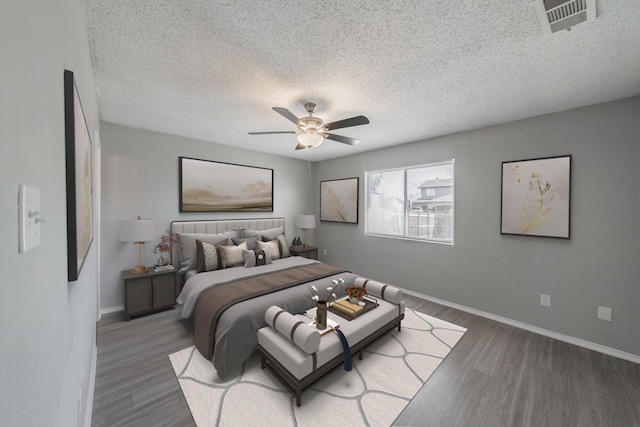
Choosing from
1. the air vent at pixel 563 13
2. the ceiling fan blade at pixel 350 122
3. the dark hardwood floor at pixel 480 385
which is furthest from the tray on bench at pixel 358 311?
the air vent at pixel 563 13

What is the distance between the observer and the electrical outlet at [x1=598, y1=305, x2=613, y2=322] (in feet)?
7.91

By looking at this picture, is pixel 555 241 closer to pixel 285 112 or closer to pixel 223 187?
pixel 285 112

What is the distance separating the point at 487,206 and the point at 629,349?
1.81m

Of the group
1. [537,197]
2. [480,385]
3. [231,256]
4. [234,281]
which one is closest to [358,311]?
[480,385]

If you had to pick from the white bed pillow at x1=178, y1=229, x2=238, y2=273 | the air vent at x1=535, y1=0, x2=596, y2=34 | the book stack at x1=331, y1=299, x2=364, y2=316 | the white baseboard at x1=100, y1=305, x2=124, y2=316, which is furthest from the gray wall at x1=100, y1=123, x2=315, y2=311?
the air vent at x1=535, y1=0, x2=596, y2=34

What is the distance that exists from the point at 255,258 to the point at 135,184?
1.92m

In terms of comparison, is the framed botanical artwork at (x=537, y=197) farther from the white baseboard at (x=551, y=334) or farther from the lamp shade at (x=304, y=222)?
the lamp shade at (x=304, y=222)

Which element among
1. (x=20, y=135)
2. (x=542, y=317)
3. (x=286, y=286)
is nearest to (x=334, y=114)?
(x=286, y=286)

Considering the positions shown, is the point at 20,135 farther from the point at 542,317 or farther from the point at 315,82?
the point at 542,317

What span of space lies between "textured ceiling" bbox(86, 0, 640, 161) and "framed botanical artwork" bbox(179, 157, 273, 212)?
3.61 feet

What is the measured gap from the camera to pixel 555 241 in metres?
2.70

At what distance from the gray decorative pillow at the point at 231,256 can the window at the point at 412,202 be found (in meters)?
2.40

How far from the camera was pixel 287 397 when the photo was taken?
1849 millimetres

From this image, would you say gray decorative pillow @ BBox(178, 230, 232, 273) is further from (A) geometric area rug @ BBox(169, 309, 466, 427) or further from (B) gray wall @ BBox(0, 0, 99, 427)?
(B) gray wall @ BBox(0, 0, 99, 427)
